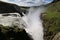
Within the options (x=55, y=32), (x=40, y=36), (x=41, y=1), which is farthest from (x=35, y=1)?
(x=55, y=32)

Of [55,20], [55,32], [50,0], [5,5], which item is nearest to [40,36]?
[55,20]

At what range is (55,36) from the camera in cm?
630

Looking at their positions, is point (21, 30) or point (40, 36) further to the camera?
point (40, 36)

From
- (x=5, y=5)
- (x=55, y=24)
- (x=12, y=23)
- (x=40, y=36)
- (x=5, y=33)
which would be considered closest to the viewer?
(x=5, y=33)

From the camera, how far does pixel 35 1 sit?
16031 mm

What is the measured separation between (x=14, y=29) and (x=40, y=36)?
2.04 metres

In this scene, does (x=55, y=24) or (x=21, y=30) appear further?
(x=55, y=24)

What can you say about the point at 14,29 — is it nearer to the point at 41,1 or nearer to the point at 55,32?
the point at 55,32

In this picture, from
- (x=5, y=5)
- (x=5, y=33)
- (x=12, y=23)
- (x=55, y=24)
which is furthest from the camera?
(x=5, y=5)

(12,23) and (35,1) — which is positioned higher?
(12,23)

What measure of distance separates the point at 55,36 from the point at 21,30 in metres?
1.06

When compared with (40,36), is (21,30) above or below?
above

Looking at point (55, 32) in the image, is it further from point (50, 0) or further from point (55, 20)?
point (50, 0)

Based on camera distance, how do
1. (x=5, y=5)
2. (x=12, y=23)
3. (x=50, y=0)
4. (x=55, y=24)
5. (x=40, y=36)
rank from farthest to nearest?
(x=50, y=0)
(x=5, y=5)
(x=40, y=36)
(x=55, y=24)
(x=12, y=23)
